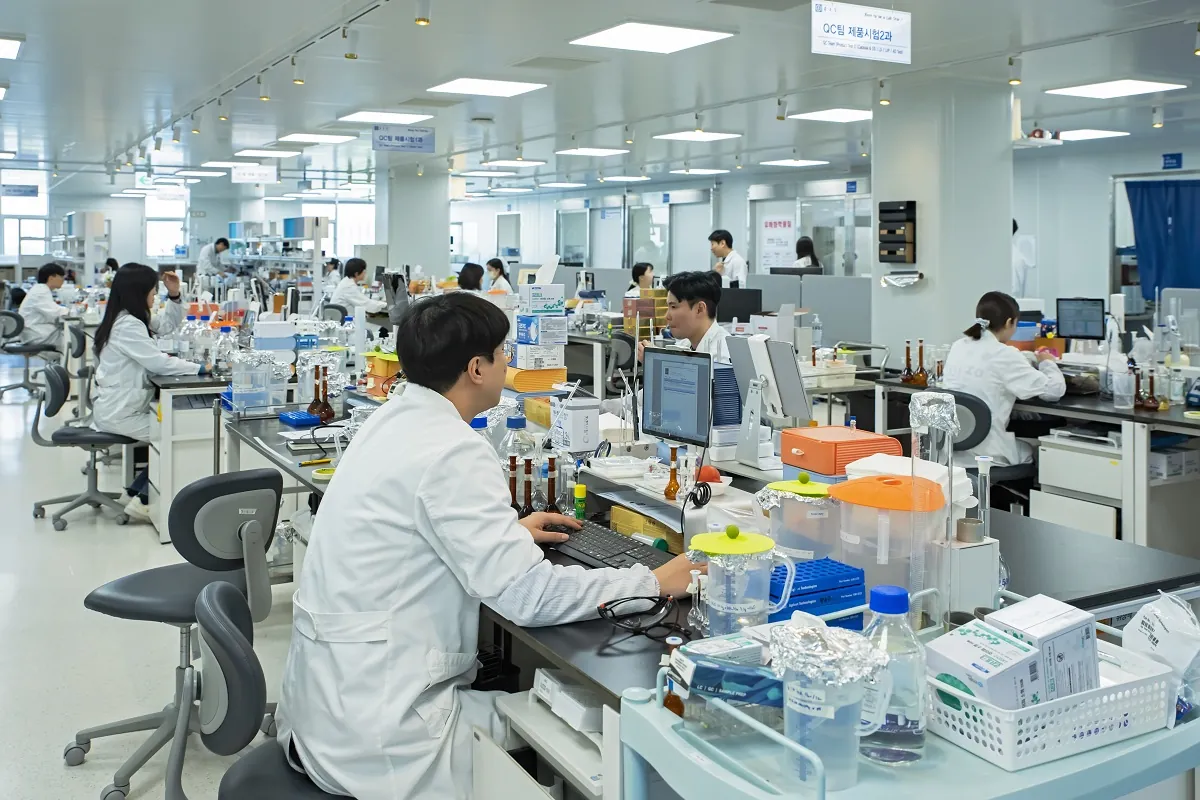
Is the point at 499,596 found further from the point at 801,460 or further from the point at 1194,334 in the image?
the point at 1194,334

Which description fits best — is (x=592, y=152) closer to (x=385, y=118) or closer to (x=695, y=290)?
(x=385, y=118)

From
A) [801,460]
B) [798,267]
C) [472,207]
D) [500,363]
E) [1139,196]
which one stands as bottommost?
[801,460]

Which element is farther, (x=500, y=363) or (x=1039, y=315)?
(x=1039, y=315)

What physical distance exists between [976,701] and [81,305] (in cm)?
1235

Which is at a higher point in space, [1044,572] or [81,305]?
[81,305]

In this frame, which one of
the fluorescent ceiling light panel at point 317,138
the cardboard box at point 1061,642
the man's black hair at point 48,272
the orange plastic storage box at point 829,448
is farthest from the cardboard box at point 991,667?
the man's black hair at point 48,272

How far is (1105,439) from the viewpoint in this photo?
4.59m

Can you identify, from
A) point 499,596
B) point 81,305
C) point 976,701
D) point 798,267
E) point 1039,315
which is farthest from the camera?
point 81,305

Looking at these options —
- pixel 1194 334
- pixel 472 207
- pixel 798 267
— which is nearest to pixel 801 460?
pixel 1194 334

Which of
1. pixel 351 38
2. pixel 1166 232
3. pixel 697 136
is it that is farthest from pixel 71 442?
pixel 1166 232

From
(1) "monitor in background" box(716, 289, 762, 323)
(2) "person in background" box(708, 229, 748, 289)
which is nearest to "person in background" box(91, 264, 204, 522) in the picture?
(1) "monitor in background" box(716, 289, 762, 323)

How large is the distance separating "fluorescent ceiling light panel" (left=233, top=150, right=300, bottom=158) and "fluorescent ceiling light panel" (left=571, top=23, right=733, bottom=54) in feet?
25.2

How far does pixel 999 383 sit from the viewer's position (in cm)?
493

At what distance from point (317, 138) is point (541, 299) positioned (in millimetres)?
8254
